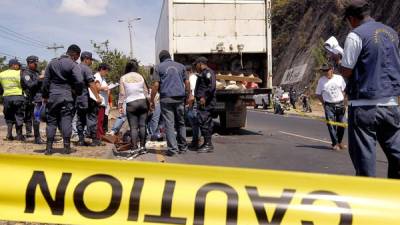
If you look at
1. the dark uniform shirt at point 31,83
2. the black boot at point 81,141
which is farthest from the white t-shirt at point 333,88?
the dark uniform shirt at point 31,83

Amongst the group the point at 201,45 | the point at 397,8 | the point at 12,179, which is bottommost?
the point at 12,179

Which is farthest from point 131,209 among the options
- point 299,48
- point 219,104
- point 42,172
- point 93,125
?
point 299,48

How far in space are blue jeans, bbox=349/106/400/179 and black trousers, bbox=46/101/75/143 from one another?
526 centimetres

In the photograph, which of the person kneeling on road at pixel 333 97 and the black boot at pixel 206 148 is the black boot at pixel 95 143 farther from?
the person kneeling on road at pixel 333 97

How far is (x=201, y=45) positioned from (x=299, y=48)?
105 ft

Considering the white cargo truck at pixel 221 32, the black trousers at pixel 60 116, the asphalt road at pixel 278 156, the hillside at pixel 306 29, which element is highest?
the hillside at pixel 306 29

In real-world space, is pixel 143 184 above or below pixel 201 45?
below

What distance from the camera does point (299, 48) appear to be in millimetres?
44188

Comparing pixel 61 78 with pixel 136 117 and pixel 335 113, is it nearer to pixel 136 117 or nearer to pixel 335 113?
pixel 136 117

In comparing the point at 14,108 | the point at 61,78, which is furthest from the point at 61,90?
the point at 14,108

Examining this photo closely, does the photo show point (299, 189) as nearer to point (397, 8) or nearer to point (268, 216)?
point (268, 216)

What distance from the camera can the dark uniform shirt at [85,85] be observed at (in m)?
9.16

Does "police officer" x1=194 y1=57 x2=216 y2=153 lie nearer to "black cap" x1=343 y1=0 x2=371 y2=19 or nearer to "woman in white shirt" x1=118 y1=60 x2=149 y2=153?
"woman in white shirt" x1=118 y1=60 x2=149 y2=153

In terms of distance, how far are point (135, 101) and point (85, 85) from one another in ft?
4.00
